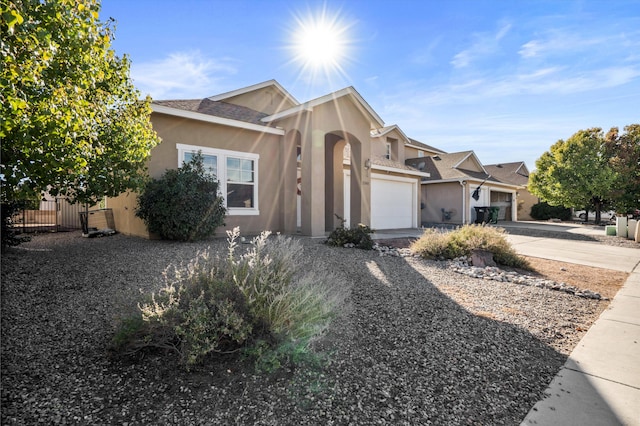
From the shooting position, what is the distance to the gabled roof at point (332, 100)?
10.4 m

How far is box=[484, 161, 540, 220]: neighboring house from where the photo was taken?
29.2 m

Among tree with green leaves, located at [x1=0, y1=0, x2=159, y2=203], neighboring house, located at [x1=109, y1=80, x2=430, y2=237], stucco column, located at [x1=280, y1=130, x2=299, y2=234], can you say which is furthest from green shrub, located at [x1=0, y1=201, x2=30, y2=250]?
stucco column, located at [x1=280, y1=130, x2=299, y2=234]

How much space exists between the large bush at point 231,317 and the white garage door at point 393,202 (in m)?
11.7

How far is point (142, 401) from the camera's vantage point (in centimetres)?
212

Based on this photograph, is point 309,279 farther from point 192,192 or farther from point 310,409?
point 192,192

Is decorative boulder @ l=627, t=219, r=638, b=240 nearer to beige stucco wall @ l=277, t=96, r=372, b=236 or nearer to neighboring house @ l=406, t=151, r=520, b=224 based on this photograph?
neighboring house @ l=406, t=151, r=520, b=224

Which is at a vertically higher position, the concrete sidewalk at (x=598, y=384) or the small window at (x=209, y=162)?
the small window at (x=209, y=162)

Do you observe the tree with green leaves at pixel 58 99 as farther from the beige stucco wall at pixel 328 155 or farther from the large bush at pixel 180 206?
the beige stucco wall at pixel 328 155

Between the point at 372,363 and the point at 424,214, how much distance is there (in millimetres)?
20929

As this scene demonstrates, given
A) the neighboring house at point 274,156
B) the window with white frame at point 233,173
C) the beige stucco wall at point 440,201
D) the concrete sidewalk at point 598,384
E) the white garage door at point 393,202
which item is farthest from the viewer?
the beige stucco wall at point 440,201

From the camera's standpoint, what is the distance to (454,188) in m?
20.7

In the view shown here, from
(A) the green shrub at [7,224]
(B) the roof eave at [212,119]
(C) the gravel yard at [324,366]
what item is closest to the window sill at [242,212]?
(B) the roof eave at [212,119]

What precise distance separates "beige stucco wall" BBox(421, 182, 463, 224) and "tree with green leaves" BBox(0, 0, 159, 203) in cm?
1903

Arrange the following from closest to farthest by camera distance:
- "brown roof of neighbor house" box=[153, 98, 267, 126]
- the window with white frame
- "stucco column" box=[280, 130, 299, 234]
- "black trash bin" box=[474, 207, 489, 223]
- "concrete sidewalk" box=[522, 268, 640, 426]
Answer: "concrete sidewalk" box=[522, 268, 640, 426], the window with white frame, "brown roof of neighbor house" box=[153, 98, 267, 126], "stucco column" box=[280, 130, 299, 234], "black trash bin" box=[474, 207, 489, 223]
